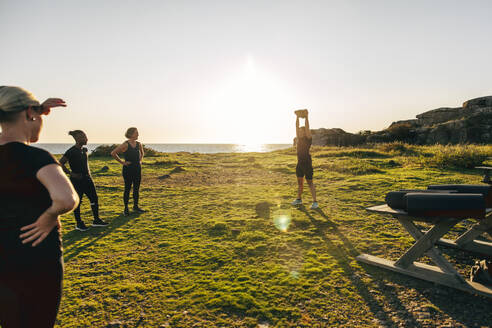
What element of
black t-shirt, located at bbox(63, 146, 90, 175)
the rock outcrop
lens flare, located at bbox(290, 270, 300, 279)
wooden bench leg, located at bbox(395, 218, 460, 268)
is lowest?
lens flare, located at bbox(290, 270, 300, 279)

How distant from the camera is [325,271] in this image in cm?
383

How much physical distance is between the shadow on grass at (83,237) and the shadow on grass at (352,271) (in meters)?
4.87

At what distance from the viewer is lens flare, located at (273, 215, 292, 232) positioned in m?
5.84

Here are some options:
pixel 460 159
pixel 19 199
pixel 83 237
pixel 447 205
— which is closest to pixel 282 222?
pixel 447 205

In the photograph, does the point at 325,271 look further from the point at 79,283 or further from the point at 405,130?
the point at 405,130

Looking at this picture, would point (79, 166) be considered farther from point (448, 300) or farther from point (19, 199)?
→ point (448, 300)

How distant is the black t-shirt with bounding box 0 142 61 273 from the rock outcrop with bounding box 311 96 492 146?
33.4m

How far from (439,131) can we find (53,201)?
35379 mm

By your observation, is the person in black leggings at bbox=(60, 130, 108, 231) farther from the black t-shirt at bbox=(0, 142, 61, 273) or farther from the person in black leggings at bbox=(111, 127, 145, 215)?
the black t-shirt at bbox=(0, 142, 61, 273)

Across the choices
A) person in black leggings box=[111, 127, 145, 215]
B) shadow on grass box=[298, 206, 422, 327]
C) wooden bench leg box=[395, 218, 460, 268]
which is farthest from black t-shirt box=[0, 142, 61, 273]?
person in black leggings box=[111, 127, 145, 215]

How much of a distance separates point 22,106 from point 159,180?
12.7 meters

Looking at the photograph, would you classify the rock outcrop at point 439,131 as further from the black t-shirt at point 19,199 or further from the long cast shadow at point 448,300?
the black t-shirt at point 19,199

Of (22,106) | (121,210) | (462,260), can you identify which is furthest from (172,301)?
(121,210)

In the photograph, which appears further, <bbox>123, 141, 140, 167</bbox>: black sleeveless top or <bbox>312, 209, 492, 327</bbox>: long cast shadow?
<bbox>123, 141, 140, 167</bbox>: black sleeveless top
